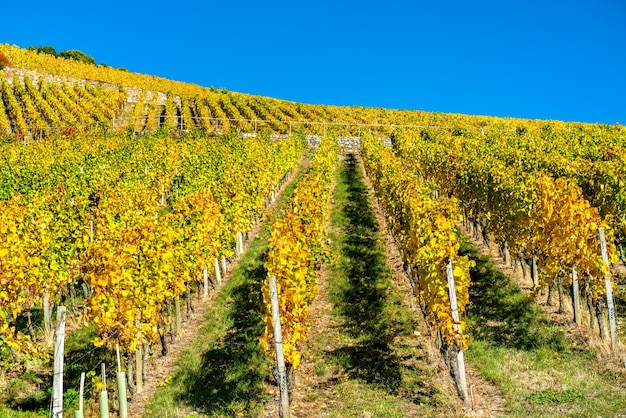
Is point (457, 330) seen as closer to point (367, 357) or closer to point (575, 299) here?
point (367, 357)

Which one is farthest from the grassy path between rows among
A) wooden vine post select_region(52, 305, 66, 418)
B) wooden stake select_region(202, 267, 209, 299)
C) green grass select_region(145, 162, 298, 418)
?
wooden vine post select_region(52, 305, 66, 418)

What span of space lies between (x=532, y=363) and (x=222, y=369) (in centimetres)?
599

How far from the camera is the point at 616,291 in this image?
15.1 metres

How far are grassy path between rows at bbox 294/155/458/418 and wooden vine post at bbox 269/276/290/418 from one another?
681mm

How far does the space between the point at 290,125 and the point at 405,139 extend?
14487 mm

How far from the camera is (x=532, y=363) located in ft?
37.6

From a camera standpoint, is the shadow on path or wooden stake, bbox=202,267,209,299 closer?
the shadow on path

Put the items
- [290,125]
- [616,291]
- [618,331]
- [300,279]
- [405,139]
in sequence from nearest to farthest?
1. [300,279]
2. [618,331]
3. [616,291]
4. [405,139]
5. [290,125]

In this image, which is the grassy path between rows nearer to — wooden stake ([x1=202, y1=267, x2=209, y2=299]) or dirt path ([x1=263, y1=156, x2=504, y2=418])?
dirt path ([x1=263, y1=156, x2=504, y2=418])

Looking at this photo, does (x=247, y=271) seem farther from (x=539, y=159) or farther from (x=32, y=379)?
(x=539, y=159)

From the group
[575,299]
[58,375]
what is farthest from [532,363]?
[58,375]

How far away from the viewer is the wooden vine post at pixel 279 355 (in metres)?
9.45

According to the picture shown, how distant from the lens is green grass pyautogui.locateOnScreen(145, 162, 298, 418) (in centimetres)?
1043

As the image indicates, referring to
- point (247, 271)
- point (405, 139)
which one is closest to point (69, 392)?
point (247, 271)
